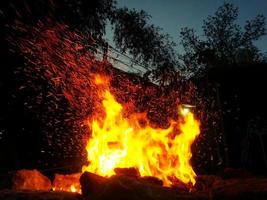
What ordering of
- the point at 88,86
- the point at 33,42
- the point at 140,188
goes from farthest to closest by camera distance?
the point at 88,86
the point at 33,42
the point at 140,188

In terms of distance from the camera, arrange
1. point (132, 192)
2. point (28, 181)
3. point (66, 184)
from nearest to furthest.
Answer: point (132, 192) < point (28, 181) < point (66, 184)

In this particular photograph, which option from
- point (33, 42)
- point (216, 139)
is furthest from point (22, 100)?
point (216, 139)

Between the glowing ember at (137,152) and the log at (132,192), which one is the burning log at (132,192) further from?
the glowing ember at (137,152)

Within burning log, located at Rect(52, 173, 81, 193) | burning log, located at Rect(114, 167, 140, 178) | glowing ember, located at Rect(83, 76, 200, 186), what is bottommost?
burning log, located at Rect(52, 173, 81, 193)

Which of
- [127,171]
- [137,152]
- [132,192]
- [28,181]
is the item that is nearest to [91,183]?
[132,192]

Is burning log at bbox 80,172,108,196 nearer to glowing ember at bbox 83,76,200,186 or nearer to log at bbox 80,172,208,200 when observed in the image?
log at bbox 80,172,208,200

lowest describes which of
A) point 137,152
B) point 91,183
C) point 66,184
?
point 66,184

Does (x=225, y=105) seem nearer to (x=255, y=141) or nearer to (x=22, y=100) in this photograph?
(x=255, y=141)

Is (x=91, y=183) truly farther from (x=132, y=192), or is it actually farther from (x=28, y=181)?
(x=28, y=181)

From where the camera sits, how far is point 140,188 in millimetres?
6164

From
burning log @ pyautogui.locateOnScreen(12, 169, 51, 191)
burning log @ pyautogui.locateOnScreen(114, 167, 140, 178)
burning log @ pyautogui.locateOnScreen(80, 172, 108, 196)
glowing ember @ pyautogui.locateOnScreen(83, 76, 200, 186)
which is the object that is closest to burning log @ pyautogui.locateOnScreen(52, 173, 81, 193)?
burning log @ pyautogui.locateOnScreen(12, 169, 51, 191)

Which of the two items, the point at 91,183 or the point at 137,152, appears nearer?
the point at 91,183

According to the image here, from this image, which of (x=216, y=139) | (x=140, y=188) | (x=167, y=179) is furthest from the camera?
(x=216, y=139)

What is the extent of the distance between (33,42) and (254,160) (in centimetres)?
958
